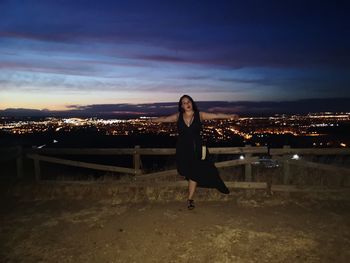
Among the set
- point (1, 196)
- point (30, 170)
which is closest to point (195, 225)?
point (1, 196)

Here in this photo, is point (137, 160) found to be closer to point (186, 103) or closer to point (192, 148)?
point (192, 148)

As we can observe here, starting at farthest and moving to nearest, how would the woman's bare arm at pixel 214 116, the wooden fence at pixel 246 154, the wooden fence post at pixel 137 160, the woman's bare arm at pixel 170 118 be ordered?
the wooden fence post at pixel 137 160, the wooden fence at pixel 246 154, the woman's bare arm at pixel 170 118, the woman's bare arm at pixel 214 116

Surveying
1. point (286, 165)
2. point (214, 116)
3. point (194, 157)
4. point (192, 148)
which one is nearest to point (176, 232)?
point (194, 157)

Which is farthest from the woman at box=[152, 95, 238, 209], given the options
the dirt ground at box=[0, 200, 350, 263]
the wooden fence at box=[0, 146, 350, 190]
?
the wooden fence at box=[0, 146, 350, 190]

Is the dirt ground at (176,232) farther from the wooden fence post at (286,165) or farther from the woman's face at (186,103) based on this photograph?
the woman's face at (186,103)

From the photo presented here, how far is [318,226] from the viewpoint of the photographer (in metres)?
5.30

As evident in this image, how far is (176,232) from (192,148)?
1.71 m

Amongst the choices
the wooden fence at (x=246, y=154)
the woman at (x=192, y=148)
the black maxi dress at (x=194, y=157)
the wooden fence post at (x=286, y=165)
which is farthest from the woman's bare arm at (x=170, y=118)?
the wooden fence post at (x=286, y=165)

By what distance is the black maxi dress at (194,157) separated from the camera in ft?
20.2

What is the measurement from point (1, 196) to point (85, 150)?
230 centimetres

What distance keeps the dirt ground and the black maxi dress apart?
597mm

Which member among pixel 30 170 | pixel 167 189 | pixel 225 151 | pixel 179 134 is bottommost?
pixel 30 170

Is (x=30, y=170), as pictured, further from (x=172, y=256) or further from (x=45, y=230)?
(x=172, y=256)

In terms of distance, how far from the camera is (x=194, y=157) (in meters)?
6.21
